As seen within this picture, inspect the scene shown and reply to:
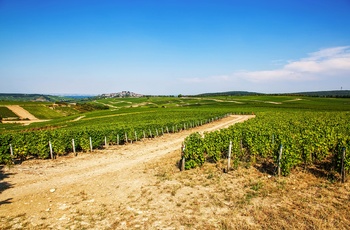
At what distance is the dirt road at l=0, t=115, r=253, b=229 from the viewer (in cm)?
843

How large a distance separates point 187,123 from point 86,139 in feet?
78.2

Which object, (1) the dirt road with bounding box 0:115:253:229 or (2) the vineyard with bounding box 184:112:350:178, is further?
(2) the vineyard with bounding box 184:112:350:178

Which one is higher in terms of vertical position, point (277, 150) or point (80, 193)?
point (277, 150)

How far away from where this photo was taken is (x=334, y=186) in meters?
10.9

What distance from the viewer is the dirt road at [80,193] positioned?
843 cm

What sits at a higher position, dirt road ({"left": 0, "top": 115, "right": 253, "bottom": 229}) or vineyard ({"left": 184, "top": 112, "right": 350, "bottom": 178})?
vineyard ({"left": 184, "top": 112, "right": 350, "bottom": 178})

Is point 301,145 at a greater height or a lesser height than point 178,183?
greater

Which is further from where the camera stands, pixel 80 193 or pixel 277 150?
pixel 277 150

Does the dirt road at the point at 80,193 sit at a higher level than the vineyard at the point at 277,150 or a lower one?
lower

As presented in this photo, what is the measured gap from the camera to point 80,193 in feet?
36.9

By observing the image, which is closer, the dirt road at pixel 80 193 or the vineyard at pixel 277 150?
the dirt road at pixel 80 193

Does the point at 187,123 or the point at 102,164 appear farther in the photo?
the point at 187,123

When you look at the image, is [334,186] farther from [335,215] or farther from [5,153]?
[5,153]

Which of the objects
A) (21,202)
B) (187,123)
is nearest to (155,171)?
(21,202)
